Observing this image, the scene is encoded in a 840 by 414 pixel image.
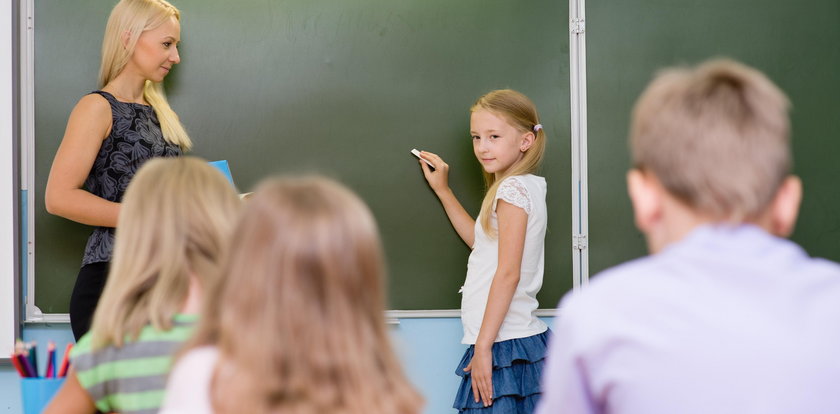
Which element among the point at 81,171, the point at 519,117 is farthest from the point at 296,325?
the point at 519,117

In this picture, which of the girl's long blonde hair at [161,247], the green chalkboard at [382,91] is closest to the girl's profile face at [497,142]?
the green chalkboard at [382,91]

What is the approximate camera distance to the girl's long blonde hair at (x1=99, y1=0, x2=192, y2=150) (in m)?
2.47

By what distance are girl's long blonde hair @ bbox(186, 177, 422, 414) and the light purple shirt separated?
25cm

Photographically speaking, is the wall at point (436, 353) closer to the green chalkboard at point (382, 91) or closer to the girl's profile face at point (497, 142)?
the green chalkboard at point (382, 91)

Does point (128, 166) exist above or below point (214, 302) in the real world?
above

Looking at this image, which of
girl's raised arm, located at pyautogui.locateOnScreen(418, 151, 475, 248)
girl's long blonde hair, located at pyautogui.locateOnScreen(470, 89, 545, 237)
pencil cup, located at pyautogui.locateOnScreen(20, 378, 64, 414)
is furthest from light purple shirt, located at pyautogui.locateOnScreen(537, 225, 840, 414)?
girl's raised arm, located at pyautogui.locateOnScreen(418, 151, 475, 248)

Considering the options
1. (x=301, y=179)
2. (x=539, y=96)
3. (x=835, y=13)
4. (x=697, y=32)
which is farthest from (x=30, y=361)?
(x=835, y=13)

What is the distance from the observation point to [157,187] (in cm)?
136

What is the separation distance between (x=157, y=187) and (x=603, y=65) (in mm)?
1911

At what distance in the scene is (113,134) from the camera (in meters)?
2.36

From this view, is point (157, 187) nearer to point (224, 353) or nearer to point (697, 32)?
point (224, 353)

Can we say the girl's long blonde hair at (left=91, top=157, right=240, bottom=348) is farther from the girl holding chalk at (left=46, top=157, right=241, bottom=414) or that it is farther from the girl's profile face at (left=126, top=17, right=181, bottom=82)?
the girl's profile face at (left=126, top=17, right=181, bottom=82)

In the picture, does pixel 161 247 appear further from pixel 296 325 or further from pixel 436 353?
pixel 436 353

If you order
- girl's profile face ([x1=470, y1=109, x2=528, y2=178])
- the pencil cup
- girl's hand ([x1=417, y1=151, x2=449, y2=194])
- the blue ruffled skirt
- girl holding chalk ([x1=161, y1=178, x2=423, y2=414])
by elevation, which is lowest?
the blue ruffled skirt
